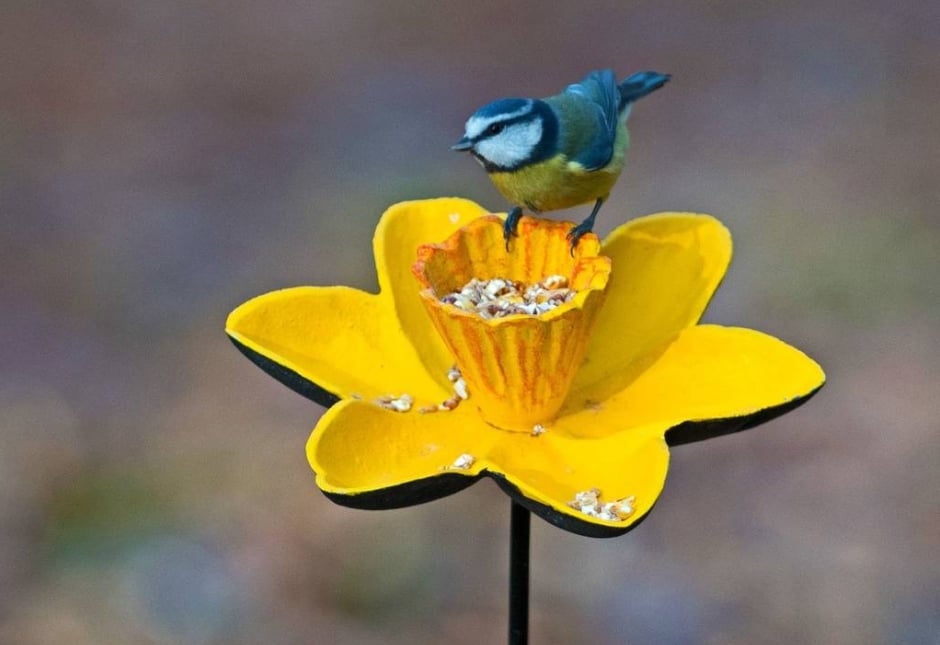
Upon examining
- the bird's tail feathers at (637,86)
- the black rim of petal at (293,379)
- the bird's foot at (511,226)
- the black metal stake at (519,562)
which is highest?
the bird's tail feathers at (637,86)

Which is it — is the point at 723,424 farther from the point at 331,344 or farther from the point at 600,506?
the point at 331,344

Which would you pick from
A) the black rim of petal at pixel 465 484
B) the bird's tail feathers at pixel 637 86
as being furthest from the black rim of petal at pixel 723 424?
the bird's tail feathers at pixel 637 86

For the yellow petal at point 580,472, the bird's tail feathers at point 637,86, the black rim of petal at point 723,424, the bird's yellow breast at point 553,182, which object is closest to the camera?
the yellow petal at point 580,472

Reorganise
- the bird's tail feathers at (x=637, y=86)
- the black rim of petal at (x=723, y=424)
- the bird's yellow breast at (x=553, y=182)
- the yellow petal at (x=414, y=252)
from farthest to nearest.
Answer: the bird's tail feathers at (x=637, y=86)
the yellow petal at (x=414, y=252)
the bird's yellow breast at (x=553, y=182)
the black rim of petal at (x=723, y=424)

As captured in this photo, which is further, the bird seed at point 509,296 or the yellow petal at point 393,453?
the bird seed at point 509,296

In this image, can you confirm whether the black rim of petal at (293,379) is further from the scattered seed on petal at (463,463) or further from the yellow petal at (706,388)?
the yellow petal at (706,388)

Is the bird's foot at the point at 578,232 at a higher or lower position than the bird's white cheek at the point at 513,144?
lower

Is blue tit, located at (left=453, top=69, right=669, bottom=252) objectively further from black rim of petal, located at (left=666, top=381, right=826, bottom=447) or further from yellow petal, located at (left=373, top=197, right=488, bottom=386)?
black rim of petal, located at (left=666, top=381, right=826, bottom=447)
